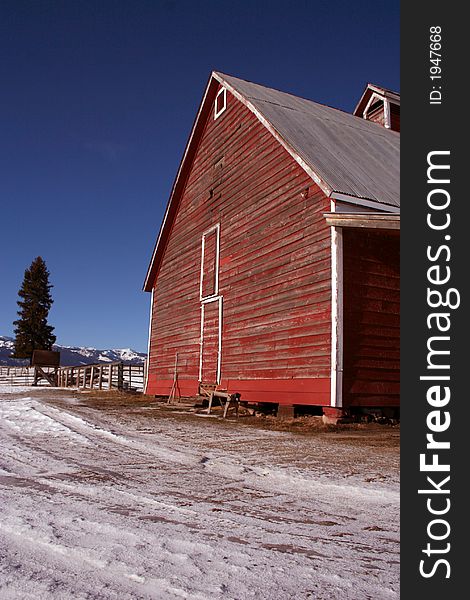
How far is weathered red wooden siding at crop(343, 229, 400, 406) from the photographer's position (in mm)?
9266

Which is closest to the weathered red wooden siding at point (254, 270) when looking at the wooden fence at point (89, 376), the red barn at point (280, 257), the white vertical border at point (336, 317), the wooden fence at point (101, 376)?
the red barn at point (280, 257)

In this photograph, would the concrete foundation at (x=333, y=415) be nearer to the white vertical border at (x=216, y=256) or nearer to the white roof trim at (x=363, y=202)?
the white roof trim at (x=363, y=202)

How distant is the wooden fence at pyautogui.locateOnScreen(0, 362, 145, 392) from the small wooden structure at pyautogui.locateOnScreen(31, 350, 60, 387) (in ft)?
1.38

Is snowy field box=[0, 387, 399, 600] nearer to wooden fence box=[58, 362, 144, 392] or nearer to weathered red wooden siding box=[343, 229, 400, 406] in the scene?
weathered red wooden siding box=[343, 229, 400, 406]

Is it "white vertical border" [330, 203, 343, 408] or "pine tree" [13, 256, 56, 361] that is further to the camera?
"pine tree" [13, 256, 56, 361]

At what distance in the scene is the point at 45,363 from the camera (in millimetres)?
29562

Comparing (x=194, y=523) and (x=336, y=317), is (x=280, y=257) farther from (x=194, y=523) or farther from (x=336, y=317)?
(x=194, y=523)

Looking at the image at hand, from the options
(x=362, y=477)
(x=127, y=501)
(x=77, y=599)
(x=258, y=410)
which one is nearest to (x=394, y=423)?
(x=258, y=410)

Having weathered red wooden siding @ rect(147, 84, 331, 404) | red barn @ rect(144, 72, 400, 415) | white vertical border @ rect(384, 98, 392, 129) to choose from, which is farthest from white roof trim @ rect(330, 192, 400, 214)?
→ white vertical border @ rect(384, 98, 392, 129)

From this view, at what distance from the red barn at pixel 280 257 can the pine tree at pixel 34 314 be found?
30.5m

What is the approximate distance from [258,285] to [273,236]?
1157 mm

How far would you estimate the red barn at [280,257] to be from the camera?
30.9ft

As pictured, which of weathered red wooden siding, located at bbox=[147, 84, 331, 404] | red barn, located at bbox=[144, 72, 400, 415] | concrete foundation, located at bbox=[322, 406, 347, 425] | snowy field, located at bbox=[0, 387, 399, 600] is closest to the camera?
snowy field, located at bbox=[0, 387, 399, 600]

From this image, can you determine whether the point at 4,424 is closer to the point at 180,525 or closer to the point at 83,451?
the point at 83,451
